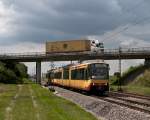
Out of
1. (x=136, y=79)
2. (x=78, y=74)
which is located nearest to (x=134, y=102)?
(x=78, y=74)

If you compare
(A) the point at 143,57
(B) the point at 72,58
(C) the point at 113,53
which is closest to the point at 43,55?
(B) the point at 72,58

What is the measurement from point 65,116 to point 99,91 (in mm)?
21954

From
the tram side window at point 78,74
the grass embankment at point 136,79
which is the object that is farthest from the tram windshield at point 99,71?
the grass embankment at point 136,79

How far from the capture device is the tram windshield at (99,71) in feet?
143

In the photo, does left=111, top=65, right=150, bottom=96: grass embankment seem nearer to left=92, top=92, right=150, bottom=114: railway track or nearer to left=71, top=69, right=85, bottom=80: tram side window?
left=71, top=69, right=85, bottom=80: tram side window

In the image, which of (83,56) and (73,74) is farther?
Answer: (83,56)

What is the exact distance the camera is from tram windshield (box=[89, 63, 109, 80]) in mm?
43656

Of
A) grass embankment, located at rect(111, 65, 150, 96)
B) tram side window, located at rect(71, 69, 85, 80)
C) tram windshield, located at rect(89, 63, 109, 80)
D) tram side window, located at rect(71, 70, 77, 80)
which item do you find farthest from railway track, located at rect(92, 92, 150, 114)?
grass embankment, located at rect(111, 65, 150, 96)

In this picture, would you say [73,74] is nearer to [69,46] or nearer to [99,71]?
[99,71]

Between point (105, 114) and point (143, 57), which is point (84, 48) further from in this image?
point (105, 114)

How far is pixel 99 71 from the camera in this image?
4381cm

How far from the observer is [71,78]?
184 feet

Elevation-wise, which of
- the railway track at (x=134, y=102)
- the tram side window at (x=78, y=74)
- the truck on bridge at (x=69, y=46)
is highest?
the truck on bridge at (x=69, y=46)

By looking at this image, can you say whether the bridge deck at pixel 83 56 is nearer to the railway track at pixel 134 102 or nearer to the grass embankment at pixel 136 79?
the grass embankment at pixel 136 79
